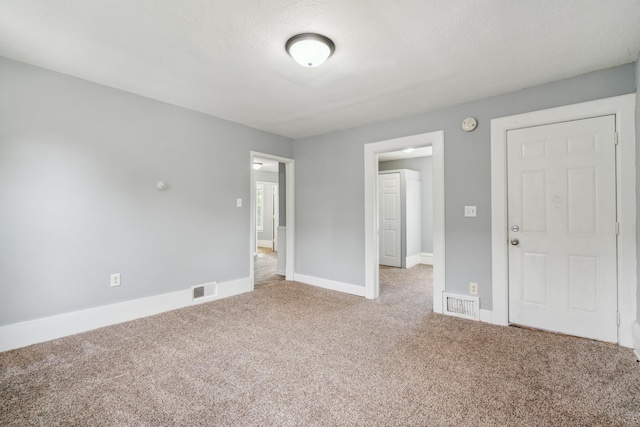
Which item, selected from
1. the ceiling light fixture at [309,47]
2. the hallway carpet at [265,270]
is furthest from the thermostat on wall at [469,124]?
the hallway carpet at [265,270]

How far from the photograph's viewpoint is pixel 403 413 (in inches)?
62.6

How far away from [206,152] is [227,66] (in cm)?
146

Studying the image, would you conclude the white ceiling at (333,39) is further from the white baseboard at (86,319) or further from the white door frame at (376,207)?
the white baseboard at (86,319)

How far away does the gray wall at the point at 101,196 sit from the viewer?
236cm

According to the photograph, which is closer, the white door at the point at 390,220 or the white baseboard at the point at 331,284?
the white baseboard at the point at 331,284

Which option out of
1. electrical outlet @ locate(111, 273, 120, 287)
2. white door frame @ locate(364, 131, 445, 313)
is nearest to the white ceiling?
white door frame @ locate(364, 131, 445, 313)

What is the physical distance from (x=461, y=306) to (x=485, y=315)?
238 millimetres

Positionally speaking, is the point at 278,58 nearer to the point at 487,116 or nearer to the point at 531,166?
the point at 487,116

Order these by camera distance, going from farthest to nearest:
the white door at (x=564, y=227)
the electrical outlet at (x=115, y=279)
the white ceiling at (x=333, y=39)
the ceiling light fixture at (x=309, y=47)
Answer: the electrical outlet at (x=115, y=279)
the white door at (x=564, y=227)
the ceiling light fixture at (x=309, y=47)
the white ceiling at (x=333, y=39)

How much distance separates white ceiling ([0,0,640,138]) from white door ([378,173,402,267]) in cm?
294

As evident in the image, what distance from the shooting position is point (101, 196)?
2.79m

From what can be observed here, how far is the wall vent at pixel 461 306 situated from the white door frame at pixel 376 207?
0.07 meters

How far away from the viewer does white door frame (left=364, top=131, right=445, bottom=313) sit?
10.7 feet

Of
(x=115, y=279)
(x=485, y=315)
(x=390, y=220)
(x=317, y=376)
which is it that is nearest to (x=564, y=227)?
(x=485, y=315)
